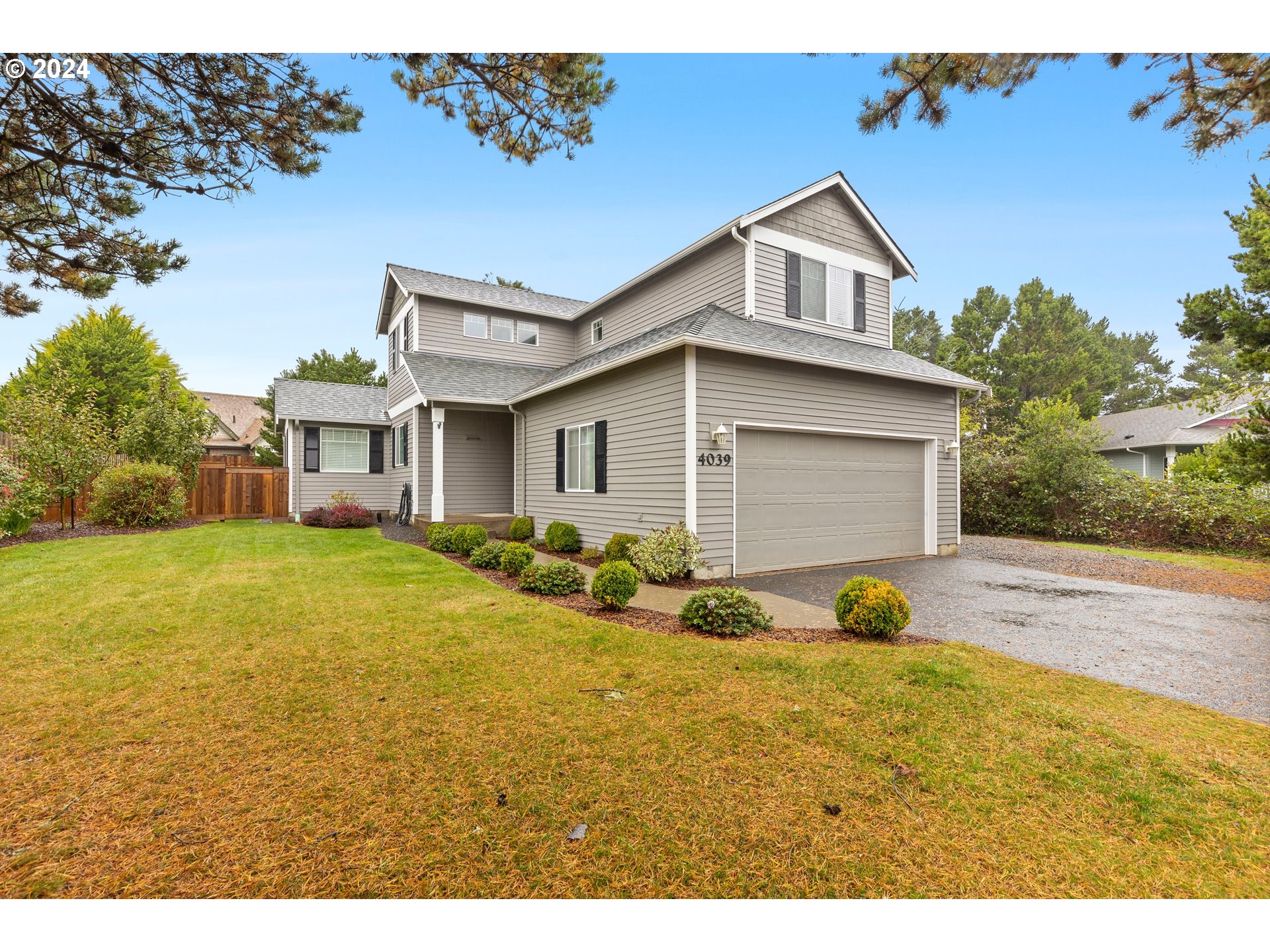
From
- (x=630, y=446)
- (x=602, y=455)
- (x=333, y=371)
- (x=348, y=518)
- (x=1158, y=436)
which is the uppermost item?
(x=333, y=371)

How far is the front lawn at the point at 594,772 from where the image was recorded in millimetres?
1986

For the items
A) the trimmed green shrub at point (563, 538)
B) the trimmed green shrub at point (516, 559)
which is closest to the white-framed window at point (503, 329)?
the trimmed green shrub at point (563, 538)

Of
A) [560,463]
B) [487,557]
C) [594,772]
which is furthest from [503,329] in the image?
[594,772]

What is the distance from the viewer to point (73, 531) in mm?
11703

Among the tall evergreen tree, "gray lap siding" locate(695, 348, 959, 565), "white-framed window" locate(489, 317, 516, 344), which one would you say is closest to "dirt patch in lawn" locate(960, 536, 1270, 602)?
"gray lap siding" locate(695, 348, 959, 565)

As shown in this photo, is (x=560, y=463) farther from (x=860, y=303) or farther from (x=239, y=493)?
(x=239, y=493)

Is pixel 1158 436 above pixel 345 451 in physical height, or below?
above

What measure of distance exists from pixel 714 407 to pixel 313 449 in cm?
1314

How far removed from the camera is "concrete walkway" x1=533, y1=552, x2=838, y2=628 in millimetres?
5477

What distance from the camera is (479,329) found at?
15156 millimetres

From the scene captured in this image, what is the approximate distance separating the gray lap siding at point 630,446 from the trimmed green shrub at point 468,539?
1737 millimetres

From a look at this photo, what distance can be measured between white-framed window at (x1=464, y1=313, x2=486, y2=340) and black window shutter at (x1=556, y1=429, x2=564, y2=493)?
19.3ft

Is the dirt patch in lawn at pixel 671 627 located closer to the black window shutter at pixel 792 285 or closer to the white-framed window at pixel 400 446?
the black window shutter at pixel 792 285
